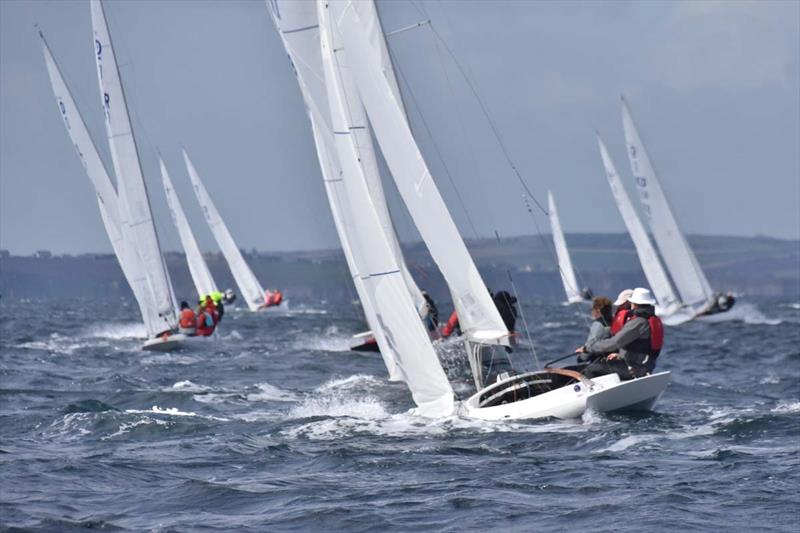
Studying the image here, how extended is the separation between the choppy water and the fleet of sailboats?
422mm

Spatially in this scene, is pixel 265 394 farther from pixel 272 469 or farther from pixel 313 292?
pixel 313 292

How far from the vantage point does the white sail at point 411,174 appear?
1466cm

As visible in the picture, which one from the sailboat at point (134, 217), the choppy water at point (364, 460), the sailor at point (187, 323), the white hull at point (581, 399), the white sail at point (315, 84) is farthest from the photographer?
the sailor at point (187, 323)

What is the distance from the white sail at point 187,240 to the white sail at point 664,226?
57.5 ft

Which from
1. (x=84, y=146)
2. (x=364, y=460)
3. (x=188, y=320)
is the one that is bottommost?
(x=364, y=460)

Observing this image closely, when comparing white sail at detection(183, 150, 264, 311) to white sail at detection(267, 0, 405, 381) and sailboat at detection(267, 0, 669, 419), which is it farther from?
sailboat at detection(267, 0, 669, 419)

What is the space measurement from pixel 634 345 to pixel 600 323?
0.72 meters

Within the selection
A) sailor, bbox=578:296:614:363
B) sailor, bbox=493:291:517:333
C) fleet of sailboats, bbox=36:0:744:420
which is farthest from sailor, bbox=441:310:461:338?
sailor, bbox=578:296:614:363

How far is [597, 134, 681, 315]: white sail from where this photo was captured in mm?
46812

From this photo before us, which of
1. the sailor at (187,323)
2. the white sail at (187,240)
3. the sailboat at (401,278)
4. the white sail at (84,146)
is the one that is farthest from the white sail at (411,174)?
the white sail at (187,240)

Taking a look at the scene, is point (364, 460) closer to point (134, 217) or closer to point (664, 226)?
point (134, 217)

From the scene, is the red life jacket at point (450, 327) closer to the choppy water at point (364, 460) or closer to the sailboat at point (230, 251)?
the choppy water at point (364, 460)

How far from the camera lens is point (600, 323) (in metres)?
14.4

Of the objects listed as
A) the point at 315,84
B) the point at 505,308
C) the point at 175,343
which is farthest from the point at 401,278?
the point at 175,343
